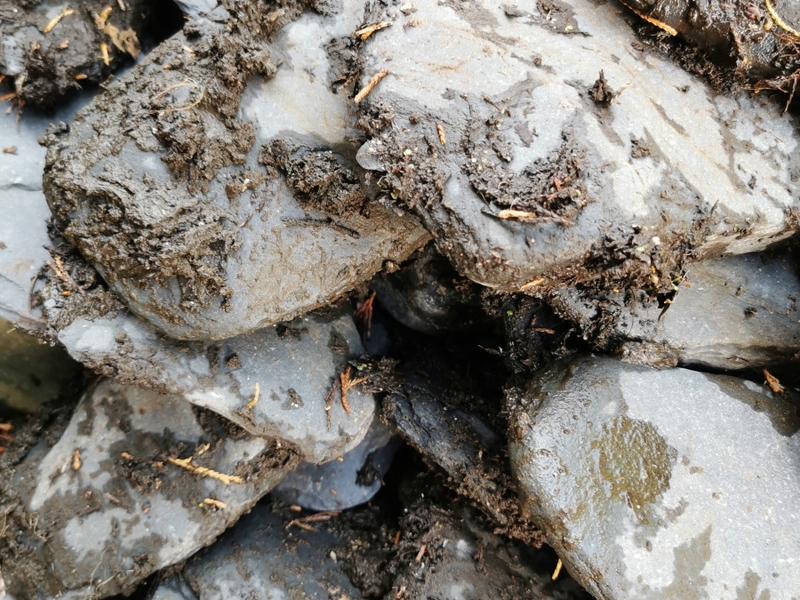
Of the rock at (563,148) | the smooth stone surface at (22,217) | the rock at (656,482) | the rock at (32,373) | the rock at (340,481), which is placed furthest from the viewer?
the rock at (340,481)

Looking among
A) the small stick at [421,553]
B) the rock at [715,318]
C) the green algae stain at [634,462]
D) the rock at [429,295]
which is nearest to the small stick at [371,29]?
the rock at [429,295]

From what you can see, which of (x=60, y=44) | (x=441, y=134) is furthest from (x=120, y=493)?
(x=441, y=134)

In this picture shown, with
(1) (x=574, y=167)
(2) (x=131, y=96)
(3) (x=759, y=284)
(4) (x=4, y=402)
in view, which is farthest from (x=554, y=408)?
(4) (x=4, y=402)

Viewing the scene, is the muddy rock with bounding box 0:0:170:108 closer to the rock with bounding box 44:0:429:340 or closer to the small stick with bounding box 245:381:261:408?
the rock with bounding box 44:0:429:340

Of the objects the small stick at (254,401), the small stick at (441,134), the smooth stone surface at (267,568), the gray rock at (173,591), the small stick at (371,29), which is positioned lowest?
the gray rock at (173,591)

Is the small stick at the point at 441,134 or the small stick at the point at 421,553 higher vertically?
the small stick at the point at 441,134

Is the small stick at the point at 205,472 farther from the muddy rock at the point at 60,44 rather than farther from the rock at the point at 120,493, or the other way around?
the muddy rock at the point at 60,44
